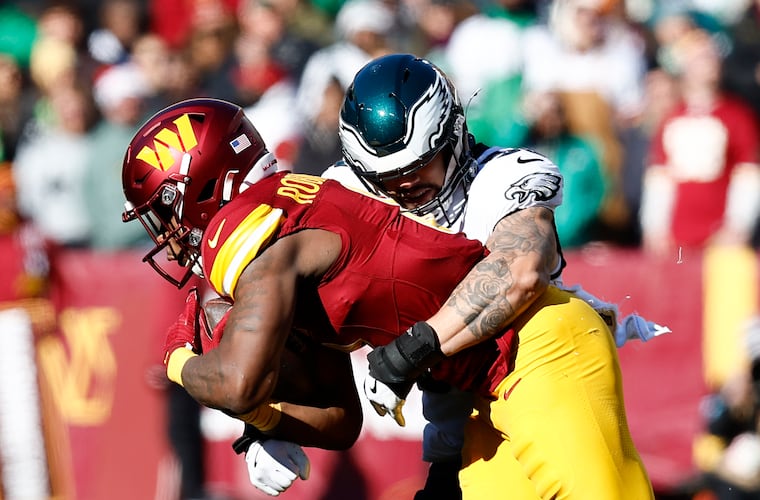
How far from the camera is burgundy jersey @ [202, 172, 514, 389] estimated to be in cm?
393

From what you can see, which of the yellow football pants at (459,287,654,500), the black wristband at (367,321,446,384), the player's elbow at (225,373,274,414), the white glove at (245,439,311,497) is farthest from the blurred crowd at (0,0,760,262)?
the player's elbow at (225,373,274,414)

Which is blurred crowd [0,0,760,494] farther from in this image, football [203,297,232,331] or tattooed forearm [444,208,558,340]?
tattooed forearm [444,208,558,340]

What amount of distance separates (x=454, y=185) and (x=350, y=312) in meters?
0.71

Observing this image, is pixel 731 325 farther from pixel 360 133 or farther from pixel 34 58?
pixel 34 58

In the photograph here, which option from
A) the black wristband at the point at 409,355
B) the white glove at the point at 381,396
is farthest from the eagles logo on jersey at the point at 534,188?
the white glove at the point at 381,396

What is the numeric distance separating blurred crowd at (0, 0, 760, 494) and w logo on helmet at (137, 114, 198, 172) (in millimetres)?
3255

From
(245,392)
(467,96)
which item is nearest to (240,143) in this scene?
(245,392)

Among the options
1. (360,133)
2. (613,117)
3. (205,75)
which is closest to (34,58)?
(205,75)

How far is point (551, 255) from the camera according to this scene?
13.7 feet

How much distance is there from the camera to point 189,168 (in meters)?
4.34

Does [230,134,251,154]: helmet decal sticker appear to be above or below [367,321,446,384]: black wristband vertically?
above

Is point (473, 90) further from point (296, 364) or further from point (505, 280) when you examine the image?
point (505, 280)

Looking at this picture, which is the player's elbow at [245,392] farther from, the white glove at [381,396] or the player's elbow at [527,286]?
the player's elbow at [527,286]

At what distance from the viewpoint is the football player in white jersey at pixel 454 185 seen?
4.04m
